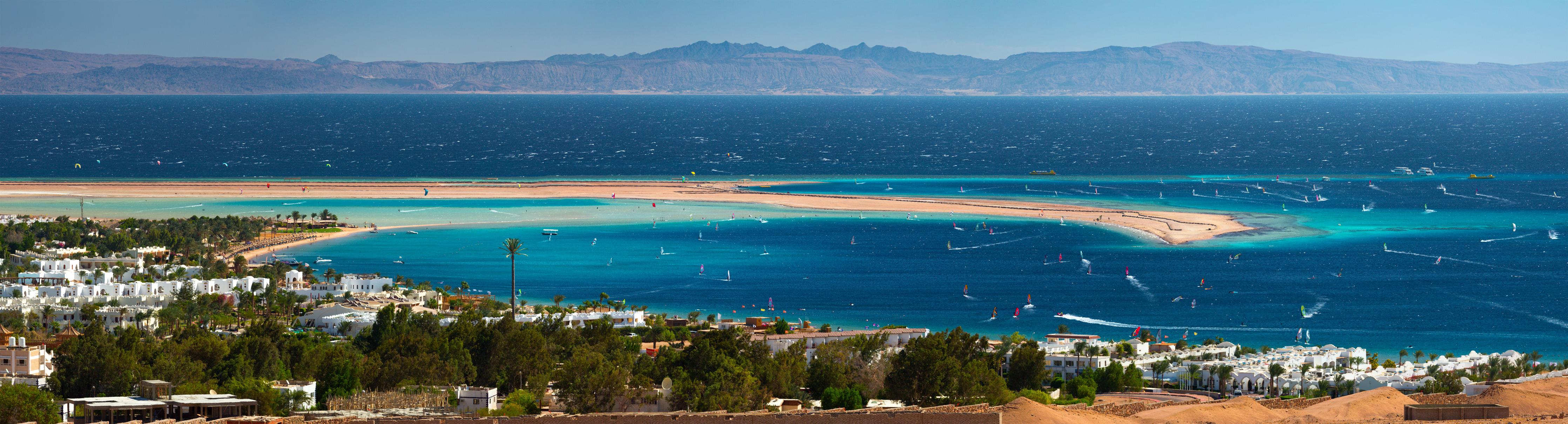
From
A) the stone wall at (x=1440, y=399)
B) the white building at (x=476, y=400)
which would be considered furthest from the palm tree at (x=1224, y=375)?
the white building at (x=476, y=400)

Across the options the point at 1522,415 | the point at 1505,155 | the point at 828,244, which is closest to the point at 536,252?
the point at 828,244

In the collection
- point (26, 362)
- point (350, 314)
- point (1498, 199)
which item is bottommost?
point (350, 314)

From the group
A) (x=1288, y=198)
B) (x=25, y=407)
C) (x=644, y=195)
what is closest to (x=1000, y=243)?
(x=1288, y=198)

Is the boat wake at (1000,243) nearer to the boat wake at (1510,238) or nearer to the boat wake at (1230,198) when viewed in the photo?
the boat wake at (1510,238)

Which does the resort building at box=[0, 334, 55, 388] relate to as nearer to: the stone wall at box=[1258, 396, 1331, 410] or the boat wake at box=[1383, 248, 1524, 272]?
the stone wall at box=[1258, 396, 1331, 410]

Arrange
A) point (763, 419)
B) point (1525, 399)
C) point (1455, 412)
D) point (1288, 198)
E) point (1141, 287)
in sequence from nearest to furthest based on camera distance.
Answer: point (763, 419), point (1455, 412), point (1525, 399), point (1141, 287), point (1288, 198)

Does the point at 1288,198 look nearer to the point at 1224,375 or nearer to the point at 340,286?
the point at 1224,375

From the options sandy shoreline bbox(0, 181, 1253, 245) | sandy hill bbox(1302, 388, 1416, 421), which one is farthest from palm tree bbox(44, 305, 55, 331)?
sandy hill bbox(1302, 388, 1416, 421)
